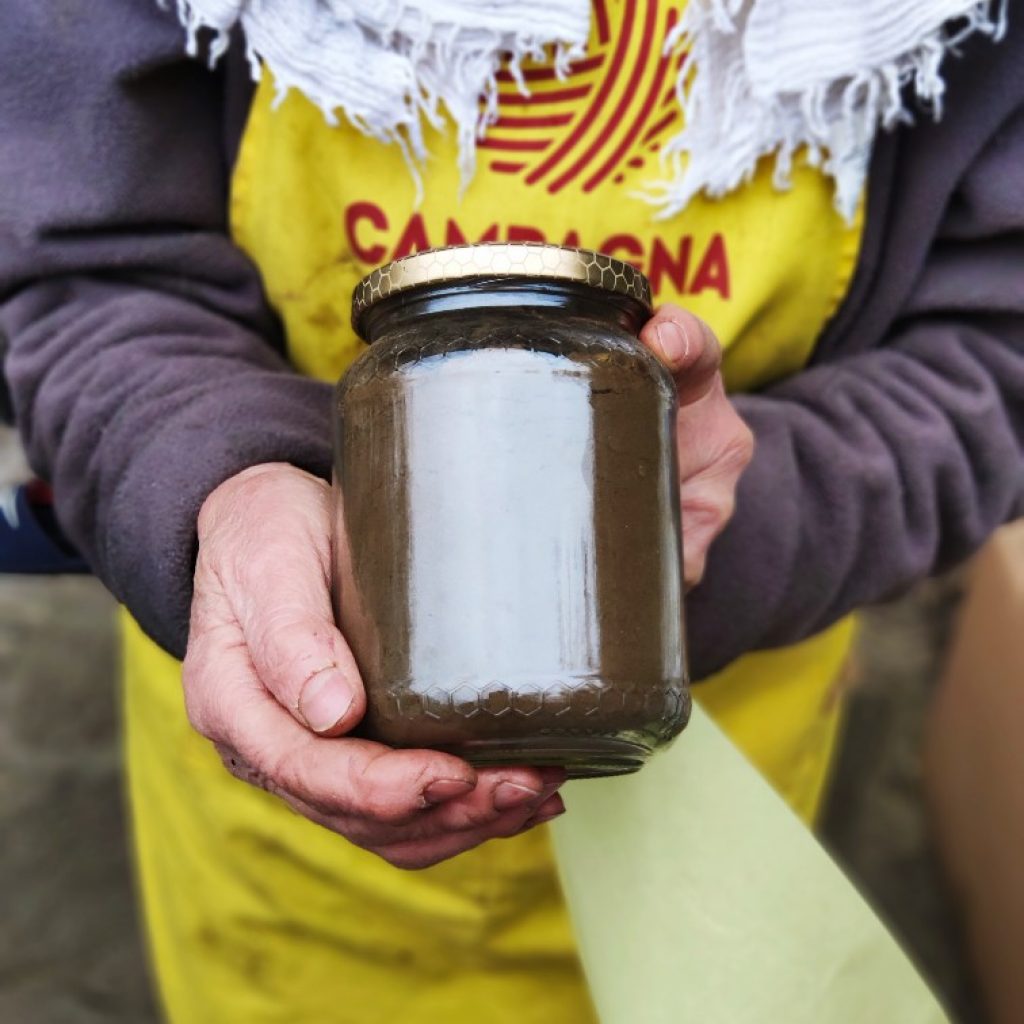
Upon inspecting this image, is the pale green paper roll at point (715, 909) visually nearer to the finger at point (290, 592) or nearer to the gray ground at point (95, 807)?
the finger at point (290, 592)

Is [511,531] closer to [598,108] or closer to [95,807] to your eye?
[598,108]

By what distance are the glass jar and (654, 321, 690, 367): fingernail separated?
0.03m

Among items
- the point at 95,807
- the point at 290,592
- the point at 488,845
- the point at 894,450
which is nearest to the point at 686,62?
the point at 894,450

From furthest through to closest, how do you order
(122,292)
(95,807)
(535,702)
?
(95,807)
(122,292)
(535,702)

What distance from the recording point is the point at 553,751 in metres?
0.60

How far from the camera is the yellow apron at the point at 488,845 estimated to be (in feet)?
2.75

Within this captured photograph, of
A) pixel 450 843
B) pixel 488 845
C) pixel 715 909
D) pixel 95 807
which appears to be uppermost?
pixel 450 843

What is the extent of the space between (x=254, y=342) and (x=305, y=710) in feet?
1.19

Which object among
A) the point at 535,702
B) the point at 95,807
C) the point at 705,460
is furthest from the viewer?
the point at 95,807

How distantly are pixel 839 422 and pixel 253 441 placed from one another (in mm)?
376

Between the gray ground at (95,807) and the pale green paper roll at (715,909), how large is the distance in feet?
3.34

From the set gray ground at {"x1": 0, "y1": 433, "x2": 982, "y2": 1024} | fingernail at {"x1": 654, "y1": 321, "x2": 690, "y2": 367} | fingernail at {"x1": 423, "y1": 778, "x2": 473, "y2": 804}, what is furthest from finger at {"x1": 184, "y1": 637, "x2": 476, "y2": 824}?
gray ground at {"x1": 0, "y1": 433, "x2": 982, "y2": 1024}

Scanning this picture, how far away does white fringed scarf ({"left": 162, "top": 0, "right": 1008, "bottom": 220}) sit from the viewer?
77 cm

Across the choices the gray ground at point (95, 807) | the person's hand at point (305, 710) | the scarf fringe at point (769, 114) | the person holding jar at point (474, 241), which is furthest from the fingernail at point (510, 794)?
the gray ground at point (95, 807)
